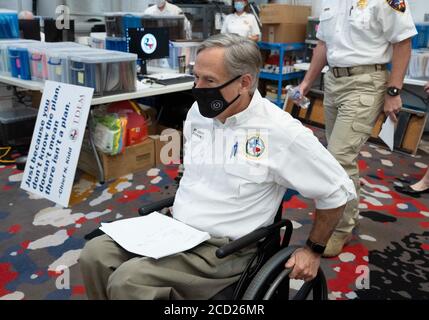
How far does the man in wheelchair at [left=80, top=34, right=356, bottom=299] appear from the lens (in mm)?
1154

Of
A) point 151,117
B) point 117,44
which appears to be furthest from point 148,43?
Result: point 151,117

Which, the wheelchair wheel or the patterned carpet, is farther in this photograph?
the patterned carpet

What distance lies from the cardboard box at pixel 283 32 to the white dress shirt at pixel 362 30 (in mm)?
3006

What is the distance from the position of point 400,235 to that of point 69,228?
1955 millimetres

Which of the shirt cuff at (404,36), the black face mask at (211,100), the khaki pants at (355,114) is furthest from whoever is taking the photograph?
the khaki pants at (355,114)

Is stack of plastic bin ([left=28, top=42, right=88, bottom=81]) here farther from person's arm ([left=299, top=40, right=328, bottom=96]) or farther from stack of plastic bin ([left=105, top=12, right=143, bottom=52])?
person's arm ([left=299, top=40, right=328, bottom=96])

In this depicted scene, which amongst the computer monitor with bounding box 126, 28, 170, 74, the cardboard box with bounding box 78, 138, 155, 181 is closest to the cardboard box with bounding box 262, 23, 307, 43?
the computer monitor with bounding box 126, 28, 170, 74

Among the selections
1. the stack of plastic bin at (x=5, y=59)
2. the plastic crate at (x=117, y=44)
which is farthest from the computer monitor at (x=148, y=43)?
the stack of plastic bin at (x=5, y=59)

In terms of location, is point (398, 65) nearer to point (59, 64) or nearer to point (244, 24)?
point (59, 64)

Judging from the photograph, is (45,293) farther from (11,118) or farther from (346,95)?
(11,118)

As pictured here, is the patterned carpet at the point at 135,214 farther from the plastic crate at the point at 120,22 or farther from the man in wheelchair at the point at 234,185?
the plastic crate at the point at 120,22

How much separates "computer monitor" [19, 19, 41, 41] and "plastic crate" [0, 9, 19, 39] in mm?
201

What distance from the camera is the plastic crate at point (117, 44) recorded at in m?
3.41

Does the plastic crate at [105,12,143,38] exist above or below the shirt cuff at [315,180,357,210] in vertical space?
above
